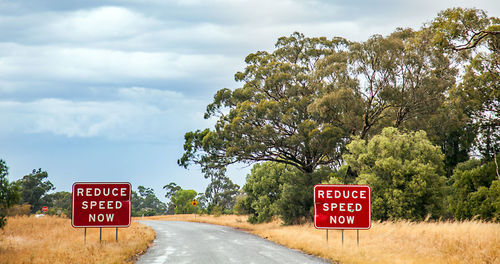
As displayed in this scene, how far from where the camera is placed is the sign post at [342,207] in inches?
637

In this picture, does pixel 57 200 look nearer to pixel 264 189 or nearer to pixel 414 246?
pixel 264 189

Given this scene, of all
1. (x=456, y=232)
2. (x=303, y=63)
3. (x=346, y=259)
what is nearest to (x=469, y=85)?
(x=456, y=232)

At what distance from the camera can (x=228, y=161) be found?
3772cm

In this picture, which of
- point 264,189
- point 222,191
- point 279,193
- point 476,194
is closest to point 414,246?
point 476,194

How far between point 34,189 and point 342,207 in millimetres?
80628

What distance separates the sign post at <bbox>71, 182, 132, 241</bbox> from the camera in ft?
57.0

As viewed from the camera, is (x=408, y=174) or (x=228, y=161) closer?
(x=408, y=174)

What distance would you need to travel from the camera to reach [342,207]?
16.2m

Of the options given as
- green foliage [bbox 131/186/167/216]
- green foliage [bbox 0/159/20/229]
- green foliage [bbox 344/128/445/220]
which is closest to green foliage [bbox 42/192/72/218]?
green foliage [bbox 131/186/167/216]

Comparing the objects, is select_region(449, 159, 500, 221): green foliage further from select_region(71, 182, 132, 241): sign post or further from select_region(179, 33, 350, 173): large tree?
select_region(71, 182, 132, 241): sign post

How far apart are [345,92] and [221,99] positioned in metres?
10.7

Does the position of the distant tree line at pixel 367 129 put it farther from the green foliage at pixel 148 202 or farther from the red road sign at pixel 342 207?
the green foliage at pixel 148 202

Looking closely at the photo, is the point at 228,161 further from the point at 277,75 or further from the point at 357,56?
the point at 357,56

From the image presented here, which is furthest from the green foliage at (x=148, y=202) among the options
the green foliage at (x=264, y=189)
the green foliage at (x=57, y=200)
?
the green foliage at (x=264, y=189)
